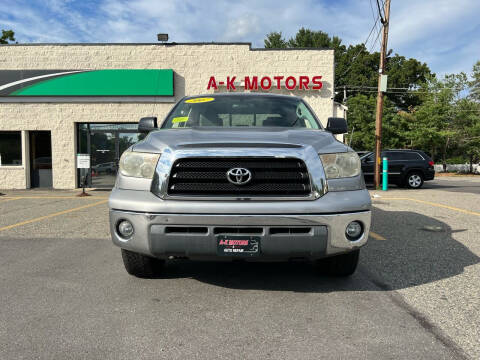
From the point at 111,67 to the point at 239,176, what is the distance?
1396cm

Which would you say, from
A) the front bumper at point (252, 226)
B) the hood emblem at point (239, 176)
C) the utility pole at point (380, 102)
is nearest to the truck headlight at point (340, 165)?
the front bumper at point (252, 226)

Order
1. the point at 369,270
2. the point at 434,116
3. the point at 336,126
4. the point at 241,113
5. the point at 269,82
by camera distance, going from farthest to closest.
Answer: the point at 434,116, the point at 269,82, the point at 241,113, the point at 336,126, the point at 369,270

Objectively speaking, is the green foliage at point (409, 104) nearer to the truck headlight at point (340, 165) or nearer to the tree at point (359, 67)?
the tree at point (359, 67)

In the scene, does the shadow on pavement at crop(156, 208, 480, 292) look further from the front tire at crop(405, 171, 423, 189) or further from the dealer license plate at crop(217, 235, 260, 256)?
the front tire at crop(405, 171, 423, 189)

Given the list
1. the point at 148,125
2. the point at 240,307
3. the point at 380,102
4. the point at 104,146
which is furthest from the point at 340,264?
the point at 104,146

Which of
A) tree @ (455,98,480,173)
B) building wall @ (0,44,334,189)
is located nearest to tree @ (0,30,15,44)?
building wall @ (0,44,334,189)

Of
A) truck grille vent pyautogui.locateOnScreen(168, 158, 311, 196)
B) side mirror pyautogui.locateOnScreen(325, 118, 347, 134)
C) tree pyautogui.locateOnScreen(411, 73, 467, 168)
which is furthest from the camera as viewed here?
tree pyautogui.locateOnScreen(411, 73, 467, 168)

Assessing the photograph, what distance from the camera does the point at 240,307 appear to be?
2.88 m

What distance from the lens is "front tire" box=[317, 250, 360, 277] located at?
11.0ft

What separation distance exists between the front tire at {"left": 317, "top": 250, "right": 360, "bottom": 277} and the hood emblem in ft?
3.94

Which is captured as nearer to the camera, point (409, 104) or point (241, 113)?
point (241, 113)

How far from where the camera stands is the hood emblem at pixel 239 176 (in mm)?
2834

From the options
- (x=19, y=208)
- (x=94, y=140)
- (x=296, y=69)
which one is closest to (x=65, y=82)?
(x=94, y=140)

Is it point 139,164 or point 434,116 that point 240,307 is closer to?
point 139,164
